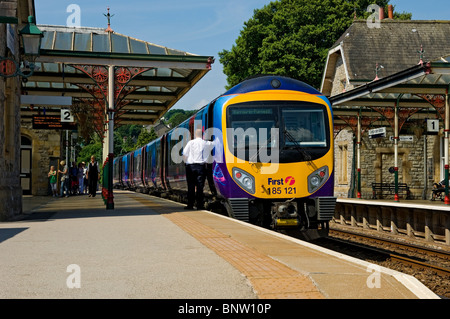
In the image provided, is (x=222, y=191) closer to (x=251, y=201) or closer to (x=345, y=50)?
(x=251, y=201)

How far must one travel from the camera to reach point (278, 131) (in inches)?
467

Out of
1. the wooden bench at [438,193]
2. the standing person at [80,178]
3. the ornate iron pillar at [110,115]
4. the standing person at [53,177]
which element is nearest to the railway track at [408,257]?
the ornate iron pillar at [110,115]

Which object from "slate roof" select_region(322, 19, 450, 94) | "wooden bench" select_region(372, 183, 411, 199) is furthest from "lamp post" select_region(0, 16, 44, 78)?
"slate roof" select_region(322, 19, 450, 94)

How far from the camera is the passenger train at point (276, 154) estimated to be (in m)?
11.6

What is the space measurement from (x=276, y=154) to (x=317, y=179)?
87 cm

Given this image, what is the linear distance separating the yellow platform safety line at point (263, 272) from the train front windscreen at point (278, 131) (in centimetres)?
306

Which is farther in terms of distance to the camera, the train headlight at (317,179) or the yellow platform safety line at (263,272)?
the train headlight at (317,179)

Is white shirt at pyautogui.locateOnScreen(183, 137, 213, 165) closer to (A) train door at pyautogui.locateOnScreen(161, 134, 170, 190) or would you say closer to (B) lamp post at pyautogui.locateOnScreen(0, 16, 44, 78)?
(B) lamp post at pyautogui.locateOnScreen(0, 16, 44, 78)

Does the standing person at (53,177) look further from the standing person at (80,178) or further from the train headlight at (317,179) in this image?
the train headlight at (317,179)

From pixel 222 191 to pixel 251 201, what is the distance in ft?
2.45

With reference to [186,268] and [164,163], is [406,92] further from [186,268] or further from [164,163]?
[186,268]

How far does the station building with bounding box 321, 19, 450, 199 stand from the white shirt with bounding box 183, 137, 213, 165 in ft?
40.9

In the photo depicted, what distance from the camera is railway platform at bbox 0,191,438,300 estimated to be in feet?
16.0

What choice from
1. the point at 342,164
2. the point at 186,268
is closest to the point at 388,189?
the point at 342,164
